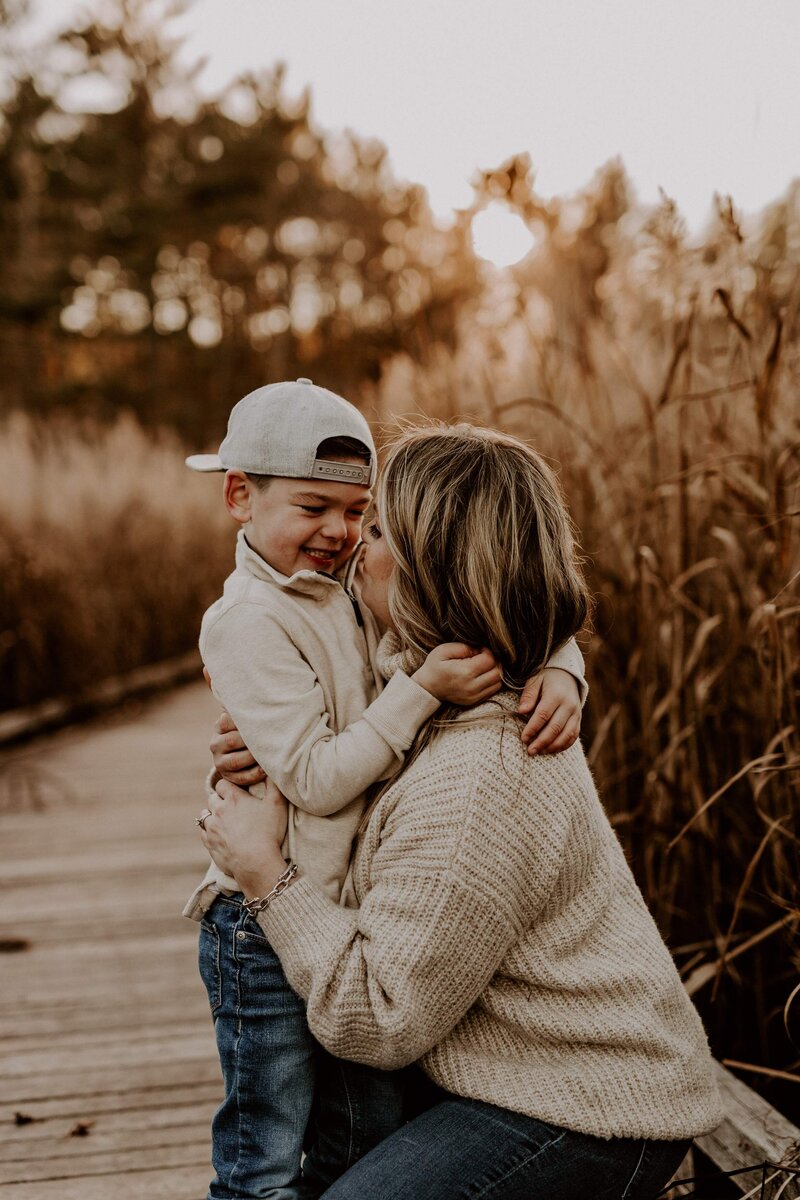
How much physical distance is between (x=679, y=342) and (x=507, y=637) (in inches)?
39.0

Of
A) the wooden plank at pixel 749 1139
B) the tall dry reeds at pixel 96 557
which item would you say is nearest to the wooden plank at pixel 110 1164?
the wooden plank at pixel 749 1139

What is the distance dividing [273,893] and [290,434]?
612mm

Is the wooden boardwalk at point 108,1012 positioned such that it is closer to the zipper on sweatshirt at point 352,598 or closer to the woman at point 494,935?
the woman at point 494,935

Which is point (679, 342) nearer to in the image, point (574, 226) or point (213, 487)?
point (574, 226)

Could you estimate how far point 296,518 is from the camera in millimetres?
1579

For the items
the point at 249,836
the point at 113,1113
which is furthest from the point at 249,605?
the point at 113,1113

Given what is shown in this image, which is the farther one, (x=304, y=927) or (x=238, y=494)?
(x=238, y=494)

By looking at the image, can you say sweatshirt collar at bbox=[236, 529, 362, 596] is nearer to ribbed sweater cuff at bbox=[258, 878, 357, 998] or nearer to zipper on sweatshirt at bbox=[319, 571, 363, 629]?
zipper on sweatshirt at bbox=[319, 571, 363, 629]

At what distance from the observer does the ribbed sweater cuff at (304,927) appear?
1349 mm

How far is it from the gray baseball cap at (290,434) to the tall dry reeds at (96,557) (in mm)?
4509

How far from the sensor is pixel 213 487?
35.6 feet

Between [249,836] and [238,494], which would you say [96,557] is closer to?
[238,494]

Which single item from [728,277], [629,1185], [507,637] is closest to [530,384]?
[728,277]

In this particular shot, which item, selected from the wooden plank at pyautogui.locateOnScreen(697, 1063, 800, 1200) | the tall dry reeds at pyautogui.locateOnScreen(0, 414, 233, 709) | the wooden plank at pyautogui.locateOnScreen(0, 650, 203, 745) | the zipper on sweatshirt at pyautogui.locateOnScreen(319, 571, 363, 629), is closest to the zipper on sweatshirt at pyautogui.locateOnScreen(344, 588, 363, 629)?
the zipper on sweatshirt at pyautogui.locateOnScreen(319, 571, 363, 629)
